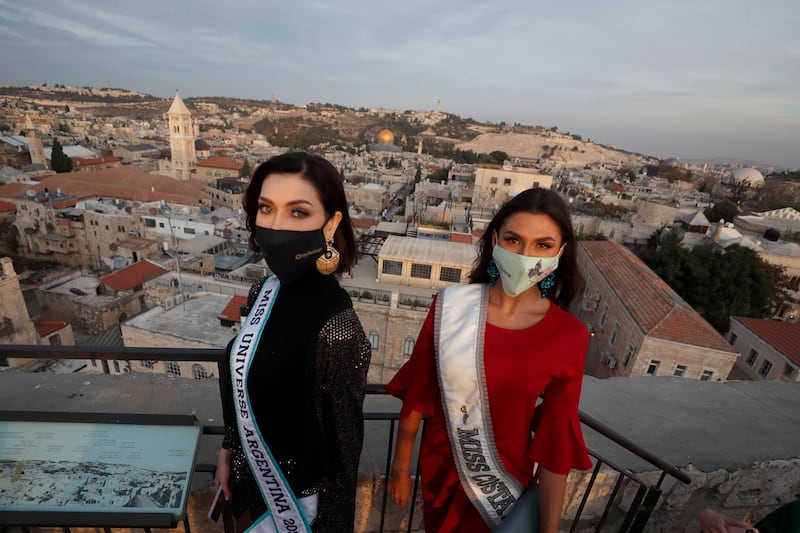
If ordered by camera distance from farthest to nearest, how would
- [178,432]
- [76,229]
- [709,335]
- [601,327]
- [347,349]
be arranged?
[76,229] → [601,327] → [709,335] → [178,432] → [347,349]

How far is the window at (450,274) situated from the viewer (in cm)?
1438

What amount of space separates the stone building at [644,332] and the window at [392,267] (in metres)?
6.26

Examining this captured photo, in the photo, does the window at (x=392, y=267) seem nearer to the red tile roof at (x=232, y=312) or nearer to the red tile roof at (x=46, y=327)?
the red tile roof at (x=232, y=312)

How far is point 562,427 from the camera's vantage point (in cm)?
143

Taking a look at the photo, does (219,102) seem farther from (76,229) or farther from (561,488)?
(561,488)

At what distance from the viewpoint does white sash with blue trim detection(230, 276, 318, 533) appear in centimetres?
149

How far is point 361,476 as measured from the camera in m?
2.30

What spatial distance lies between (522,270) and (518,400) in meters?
0.51

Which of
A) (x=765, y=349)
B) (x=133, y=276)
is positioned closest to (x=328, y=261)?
(x=765, y=349)

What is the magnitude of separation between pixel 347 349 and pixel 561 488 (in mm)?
964

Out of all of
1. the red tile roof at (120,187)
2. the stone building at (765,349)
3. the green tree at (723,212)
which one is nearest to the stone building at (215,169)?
the red tile roof at (120,187)

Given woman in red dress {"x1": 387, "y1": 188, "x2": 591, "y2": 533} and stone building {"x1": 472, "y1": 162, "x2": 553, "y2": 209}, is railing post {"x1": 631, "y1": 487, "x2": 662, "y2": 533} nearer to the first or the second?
woman in red dress {"x1": 387, "y1": 188, "x2": 591, "y2": 533}

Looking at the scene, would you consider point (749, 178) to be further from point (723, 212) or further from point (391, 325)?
point (391, 325)

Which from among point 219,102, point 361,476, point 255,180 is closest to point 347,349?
point 255,180
